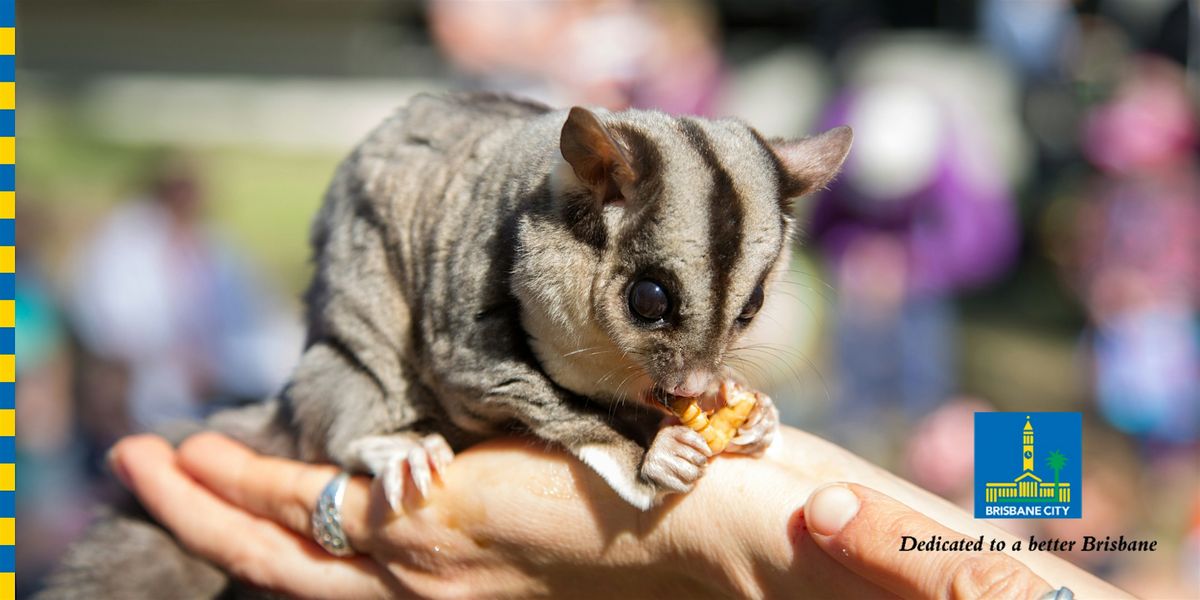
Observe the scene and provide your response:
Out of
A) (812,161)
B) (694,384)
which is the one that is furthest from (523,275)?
(812,161)

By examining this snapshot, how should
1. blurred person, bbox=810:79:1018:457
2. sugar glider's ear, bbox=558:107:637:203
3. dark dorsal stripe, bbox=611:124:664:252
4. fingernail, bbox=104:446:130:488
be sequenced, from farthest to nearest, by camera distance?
blurred person, bbox=810:79:1018:457
fingernail, bbox=104:446:130:488
dark dorsal stripe, bbox=611:124:664:252
sugar glider's ear, bbox=558:107:637:203

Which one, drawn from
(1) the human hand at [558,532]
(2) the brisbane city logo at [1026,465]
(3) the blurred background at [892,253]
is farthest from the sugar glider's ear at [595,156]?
(3) the blurred background at [892,253]

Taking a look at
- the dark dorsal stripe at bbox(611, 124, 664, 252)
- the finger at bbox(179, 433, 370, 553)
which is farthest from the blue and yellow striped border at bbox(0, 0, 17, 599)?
the dark dorsal stripe at bbox(611, 124, 664, 252)

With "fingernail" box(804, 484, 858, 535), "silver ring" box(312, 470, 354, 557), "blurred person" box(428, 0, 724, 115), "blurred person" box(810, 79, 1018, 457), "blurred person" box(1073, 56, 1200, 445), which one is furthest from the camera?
"blurred person" box(810, 79, 1018, 457)

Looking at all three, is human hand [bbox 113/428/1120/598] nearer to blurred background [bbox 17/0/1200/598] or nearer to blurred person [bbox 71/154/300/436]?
blurred background [bbox 17/0/1200/598]

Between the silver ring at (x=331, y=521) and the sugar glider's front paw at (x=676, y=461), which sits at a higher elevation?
the sugar glider's front paw at (x=676, y=461)

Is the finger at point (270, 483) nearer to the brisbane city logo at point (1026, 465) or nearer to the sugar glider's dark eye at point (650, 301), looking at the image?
the sugar glider's dark eye at point (650, 301)
